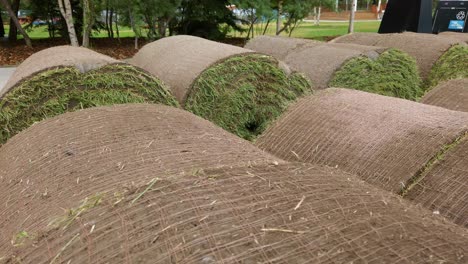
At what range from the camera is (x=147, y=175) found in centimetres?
200

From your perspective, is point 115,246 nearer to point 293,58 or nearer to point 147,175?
point 147,175

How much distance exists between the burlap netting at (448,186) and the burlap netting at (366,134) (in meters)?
0.07

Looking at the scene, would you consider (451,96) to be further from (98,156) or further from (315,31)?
(315,31)

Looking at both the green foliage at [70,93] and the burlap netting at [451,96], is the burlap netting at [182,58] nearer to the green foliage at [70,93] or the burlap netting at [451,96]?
the green foliage at [70,93]

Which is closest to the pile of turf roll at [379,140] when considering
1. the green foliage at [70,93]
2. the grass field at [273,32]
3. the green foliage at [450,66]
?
the green foliage at [70,93]

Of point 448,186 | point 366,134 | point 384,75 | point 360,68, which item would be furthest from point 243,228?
point 384,75

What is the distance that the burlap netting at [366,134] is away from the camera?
2854mm

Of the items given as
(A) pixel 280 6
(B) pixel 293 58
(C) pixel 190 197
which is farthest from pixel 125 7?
(C) pixel 190 197

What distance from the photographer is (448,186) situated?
2.69m

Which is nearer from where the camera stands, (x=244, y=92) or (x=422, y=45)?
(x=244, y=92)

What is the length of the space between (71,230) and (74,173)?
51 cm

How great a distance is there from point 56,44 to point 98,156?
15.1m

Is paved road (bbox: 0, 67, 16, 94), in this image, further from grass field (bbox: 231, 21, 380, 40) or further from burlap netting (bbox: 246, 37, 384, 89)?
grass field (bbox: 231, 21, 380, 40)

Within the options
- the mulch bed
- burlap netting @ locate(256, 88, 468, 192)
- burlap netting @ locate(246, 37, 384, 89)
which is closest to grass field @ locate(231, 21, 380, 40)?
the mulch bed
